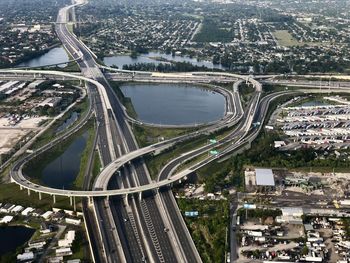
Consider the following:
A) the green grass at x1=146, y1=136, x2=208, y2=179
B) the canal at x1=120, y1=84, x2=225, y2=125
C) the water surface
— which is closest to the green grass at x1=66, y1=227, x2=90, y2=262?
the water surface

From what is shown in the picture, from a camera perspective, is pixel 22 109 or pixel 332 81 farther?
pixel 332 81

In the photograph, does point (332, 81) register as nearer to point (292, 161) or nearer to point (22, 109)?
point (292, 161)

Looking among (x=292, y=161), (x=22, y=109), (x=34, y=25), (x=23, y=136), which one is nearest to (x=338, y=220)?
(x=292, y=161)

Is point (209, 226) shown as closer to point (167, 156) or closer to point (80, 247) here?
point (80, 247)

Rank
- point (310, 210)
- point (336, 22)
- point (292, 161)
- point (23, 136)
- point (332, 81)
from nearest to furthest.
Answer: point (310, 210) → point (292, 161) → point (23, 136) → point (332, 81) → point (336, 22)

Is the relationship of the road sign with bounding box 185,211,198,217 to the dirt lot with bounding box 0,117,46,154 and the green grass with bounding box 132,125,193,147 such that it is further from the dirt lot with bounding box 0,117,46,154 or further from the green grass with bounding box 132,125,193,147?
the dirt lot with bounding box 0,117,46,154

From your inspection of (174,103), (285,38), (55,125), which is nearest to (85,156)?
(55,125)

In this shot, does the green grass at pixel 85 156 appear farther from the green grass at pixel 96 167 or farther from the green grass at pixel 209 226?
the green grass at pixel 209 226

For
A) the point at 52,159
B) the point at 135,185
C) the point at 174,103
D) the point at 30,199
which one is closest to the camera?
the point at 30,199
